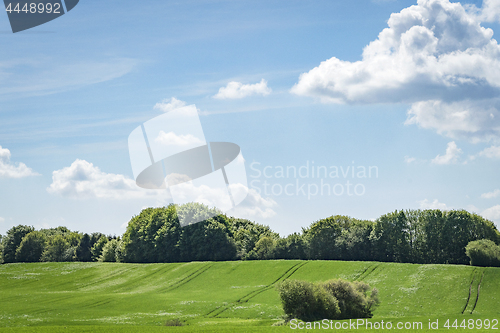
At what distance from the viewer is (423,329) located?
28.2 m

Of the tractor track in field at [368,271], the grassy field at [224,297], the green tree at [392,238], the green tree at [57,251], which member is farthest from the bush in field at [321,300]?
the green tree at [57,251]

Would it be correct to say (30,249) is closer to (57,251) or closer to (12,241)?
(57,251)

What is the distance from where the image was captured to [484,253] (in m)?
52.4

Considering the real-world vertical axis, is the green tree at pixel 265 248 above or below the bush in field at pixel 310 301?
above

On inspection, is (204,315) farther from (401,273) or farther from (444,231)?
(444,231)

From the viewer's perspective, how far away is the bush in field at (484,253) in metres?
51.8

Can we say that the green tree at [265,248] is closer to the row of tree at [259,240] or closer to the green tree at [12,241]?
the row of tree at [259,240]

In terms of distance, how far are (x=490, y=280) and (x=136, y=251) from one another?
65064 millimetres

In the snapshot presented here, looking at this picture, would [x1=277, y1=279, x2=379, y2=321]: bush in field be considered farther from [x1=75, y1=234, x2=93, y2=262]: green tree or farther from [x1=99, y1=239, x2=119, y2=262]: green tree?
[x1=75, y1=234, x2=93, y2=262]: green tree

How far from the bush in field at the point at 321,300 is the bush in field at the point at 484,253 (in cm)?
2595

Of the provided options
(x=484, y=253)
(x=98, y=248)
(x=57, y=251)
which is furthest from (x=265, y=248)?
(x=57, y=251)

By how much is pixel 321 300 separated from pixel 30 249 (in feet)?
308

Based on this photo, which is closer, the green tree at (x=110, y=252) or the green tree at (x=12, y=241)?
the green tree at (x=110, y=252)

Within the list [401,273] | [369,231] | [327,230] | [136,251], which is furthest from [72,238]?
[401,273]
